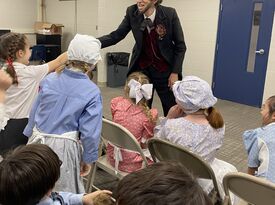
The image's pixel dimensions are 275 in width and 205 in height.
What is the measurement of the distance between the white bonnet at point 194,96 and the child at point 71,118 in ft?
1.50

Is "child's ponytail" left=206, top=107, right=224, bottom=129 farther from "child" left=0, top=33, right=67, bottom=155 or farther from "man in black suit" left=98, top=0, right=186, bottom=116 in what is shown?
"child" left=0, top=33, right=67, bottom=155

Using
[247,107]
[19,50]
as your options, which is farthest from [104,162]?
[247,107]

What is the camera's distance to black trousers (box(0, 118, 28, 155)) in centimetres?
200

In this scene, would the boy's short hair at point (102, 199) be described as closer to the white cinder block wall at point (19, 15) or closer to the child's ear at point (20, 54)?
the child's ear at point (20, 54)

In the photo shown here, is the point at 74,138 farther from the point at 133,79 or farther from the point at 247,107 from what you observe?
the point at 247,107

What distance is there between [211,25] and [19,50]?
4.14m

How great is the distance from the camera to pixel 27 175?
38.6 inches

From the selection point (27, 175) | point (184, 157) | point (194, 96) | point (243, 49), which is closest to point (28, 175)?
point (27, 175)

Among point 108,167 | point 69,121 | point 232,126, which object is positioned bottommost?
point 232,126

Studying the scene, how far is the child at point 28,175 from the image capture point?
0.97 metres

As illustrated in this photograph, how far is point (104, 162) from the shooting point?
2.09 meters

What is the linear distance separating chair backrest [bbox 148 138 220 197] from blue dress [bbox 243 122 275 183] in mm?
244

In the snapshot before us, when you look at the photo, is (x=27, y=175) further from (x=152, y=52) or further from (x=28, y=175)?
(x=152, y=52)

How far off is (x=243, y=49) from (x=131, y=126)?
3.85m
